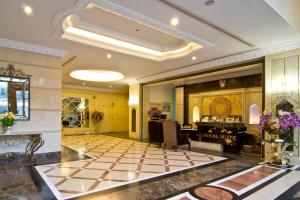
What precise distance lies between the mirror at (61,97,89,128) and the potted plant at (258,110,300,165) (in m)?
9.82

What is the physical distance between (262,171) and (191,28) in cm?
333

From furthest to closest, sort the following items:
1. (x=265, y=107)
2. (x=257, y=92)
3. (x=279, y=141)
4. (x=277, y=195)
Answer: (x=257, y=92) < (x=265, y=107) < (x=279, y=141) < (x=277, y=195)

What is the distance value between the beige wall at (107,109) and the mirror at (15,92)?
21.3ft

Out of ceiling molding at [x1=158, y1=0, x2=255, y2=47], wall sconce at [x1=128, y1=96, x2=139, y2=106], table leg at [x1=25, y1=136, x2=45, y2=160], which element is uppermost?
ceiling molding at [x1=158, y1=0, x2=255, y2=47]

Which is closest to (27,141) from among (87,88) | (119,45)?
(119,45)

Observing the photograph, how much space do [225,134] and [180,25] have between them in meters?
4.16

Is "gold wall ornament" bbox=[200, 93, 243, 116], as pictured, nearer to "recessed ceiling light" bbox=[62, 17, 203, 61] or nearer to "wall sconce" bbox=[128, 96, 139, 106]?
"wall sconce" bbox=[128, 96, 139, 106]

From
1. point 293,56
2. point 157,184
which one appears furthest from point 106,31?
point 293,56

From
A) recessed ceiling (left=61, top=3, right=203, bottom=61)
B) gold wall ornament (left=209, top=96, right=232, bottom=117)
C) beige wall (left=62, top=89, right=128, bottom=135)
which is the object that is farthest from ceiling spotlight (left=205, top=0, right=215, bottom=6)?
beige wall (left=62, top=89, right=128, bottom=135)

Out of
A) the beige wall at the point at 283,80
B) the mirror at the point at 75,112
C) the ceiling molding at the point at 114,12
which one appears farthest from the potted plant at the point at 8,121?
the mirror at the point at 75,112

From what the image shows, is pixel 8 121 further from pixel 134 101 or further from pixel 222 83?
pixel 222 83

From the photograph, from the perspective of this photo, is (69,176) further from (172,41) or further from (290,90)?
(290,90)

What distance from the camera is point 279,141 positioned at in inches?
186

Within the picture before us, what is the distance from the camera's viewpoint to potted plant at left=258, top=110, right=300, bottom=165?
4.61 m
